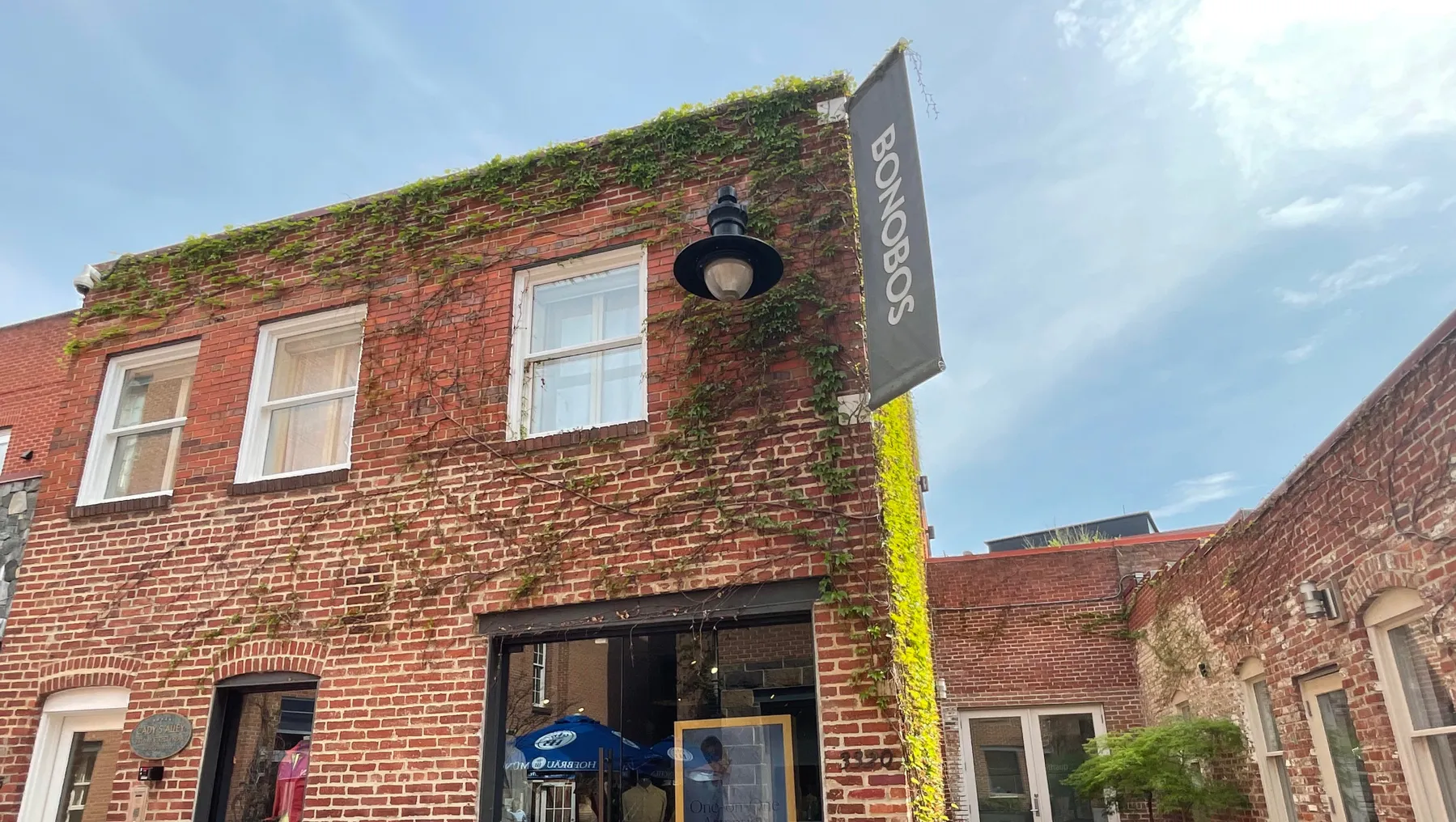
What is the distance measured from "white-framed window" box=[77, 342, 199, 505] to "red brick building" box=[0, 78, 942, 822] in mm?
36

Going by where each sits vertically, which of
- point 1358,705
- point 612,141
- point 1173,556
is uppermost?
point 612,141

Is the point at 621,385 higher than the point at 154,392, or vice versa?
the point at 154,392

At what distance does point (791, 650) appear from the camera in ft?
18.5

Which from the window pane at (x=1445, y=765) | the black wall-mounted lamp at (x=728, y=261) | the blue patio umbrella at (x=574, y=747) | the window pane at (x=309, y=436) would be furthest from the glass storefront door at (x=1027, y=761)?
the black wall-mounted lamp at (x=728, y=261)

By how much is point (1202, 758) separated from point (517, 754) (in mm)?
7865

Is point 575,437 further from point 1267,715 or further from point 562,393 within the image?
point 1267,715

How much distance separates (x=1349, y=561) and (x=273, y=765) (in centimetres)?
777

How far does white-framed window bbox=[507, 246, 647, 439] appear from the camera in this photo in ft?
21.6

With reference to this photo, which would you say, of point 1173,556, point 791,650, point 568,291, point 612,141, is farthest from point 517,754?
point 1173,556

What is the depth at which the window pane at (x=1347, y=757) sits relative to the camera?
655 centimetres

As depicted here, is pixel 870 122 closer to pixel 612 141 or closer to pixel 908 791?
pixel 612 141

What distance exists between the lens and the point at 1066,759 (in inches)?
535

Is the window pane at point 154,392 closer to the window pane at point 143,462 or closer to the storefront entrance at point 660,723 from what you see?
the window pane at point 143,462

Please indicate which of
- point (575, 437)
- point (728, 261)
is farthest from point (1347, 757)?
point (575, 437)
